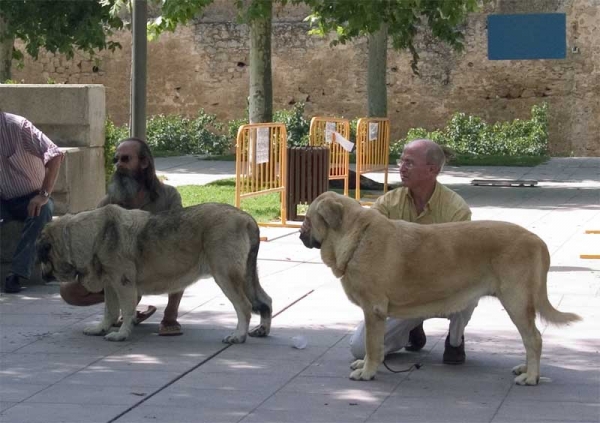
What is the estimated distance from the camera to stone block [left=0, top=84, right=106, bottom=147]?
1097 cm

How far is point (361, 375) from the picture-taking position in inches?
276

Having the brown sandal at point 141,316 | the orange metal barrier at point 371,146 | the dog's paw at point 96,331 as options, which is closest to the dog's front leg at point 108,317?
the dog's paw at point 96,331

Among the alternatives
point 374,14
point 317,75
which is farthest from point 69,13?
point 317,75

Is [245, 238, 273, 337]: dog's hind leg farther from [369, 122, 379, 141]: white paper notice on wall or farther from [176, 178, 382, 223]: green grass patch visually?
[369, 122, 379, 141]: white paper notice on wall

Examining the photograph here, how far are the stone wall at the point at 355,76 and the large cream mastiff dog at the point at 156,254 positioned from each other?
67.7 ft

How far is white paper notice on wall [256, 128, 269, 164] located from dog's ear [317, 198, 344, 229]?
7229 millimetres

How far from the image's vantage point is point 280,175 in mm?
14938

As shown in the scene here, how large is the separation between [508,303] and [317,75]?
76.9 ft

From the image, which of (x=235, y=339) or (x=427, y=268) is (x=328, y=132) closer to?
(x=235, y=339)

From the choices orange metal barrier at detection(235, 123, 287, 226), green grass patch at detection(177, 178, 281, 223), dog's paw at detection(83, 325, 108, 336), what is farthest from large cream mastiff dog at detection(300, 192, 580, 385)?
green grass patch at detection(177, 178, 281, 223)

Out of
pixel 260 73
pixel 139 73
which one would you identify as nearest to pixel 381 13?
pixel 260 73

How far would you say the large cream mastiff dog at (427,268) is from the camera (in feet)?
22.5

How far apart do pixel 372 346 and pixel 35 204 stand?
397cm

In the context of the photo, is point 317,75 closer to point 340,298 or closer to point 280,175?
point 280,175
